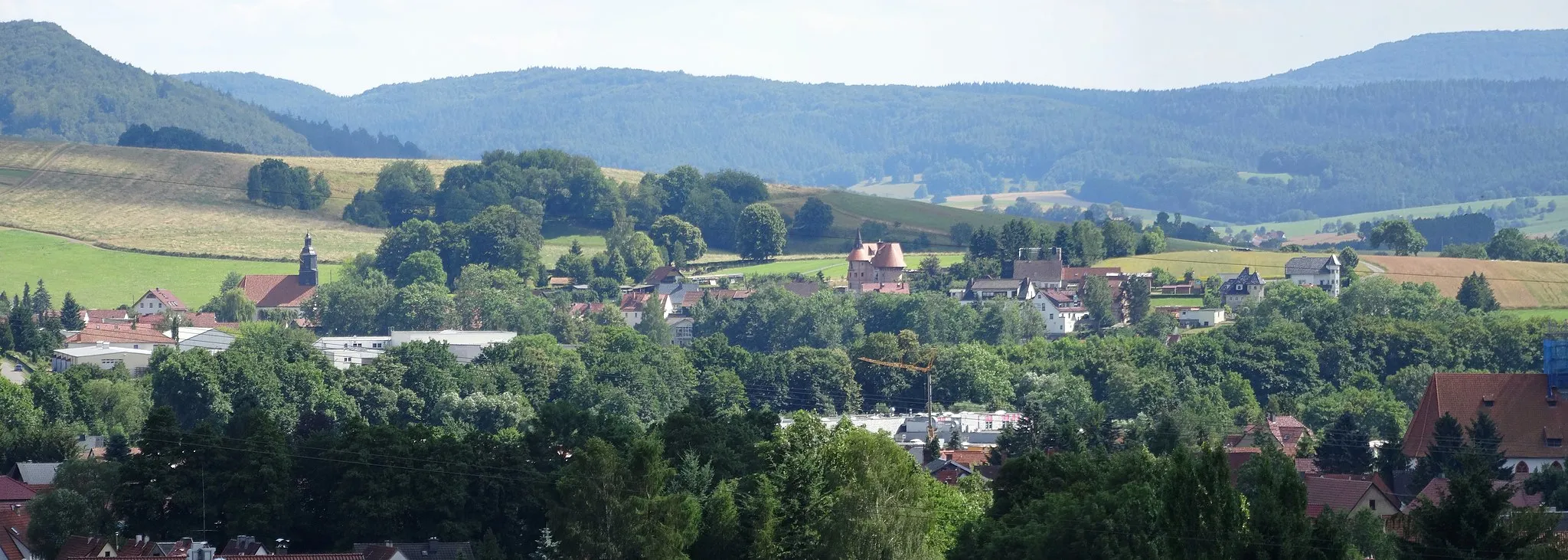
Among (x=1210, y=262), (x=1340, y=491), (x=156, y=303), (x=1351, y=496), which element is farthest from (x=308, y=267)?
(x=1351, y=496)

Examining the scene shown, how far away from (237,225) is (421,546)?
138274 mm

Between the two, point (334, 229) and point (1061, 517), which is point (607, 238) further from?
point (1061, 517)

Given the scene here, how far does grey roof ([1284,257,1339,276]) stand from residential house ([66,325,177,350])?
82.5m

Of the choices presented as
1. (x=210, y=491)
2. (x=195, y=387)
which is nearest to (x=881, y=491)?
(x=210, y=491)

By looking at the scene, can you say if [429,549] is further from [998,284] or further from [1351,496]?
[998,284]

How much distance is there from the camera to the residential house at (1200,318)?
15338 centimetres

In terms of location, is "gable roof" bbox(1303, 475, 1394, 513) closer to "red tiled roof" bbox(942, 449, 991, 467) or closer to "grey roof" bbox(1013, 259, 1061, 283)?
"red tiled roof" bbox(942, 449, 991, 467)

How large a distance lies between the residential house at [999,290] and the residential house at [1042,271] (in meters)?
0.85

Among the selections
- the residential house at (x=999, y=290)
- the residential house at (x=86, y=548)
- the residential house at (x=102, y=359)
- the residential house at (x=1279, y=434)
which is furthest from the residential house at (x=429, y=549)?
the residential house at (x=999, y=290)

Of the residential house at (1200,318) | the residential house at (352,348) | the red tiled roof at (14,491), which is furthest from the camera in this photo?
the residential house at (1200,318)

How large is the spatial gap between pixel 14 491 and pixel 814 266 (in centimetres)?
12170

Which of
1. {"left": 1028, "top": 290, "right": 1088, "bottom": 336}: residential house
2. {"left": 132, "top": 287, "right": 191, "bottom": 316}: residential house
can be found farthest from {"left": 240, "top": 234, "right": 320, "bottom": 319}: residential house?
{"left": 1028, "top": 290, "right": 1088, "bottom": 336}: residential house

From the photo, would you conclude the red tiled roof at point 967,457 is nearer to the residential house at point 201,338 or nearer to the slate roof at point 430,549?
the slate roof at point 430,549

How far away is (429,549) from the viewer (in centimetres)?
6200
